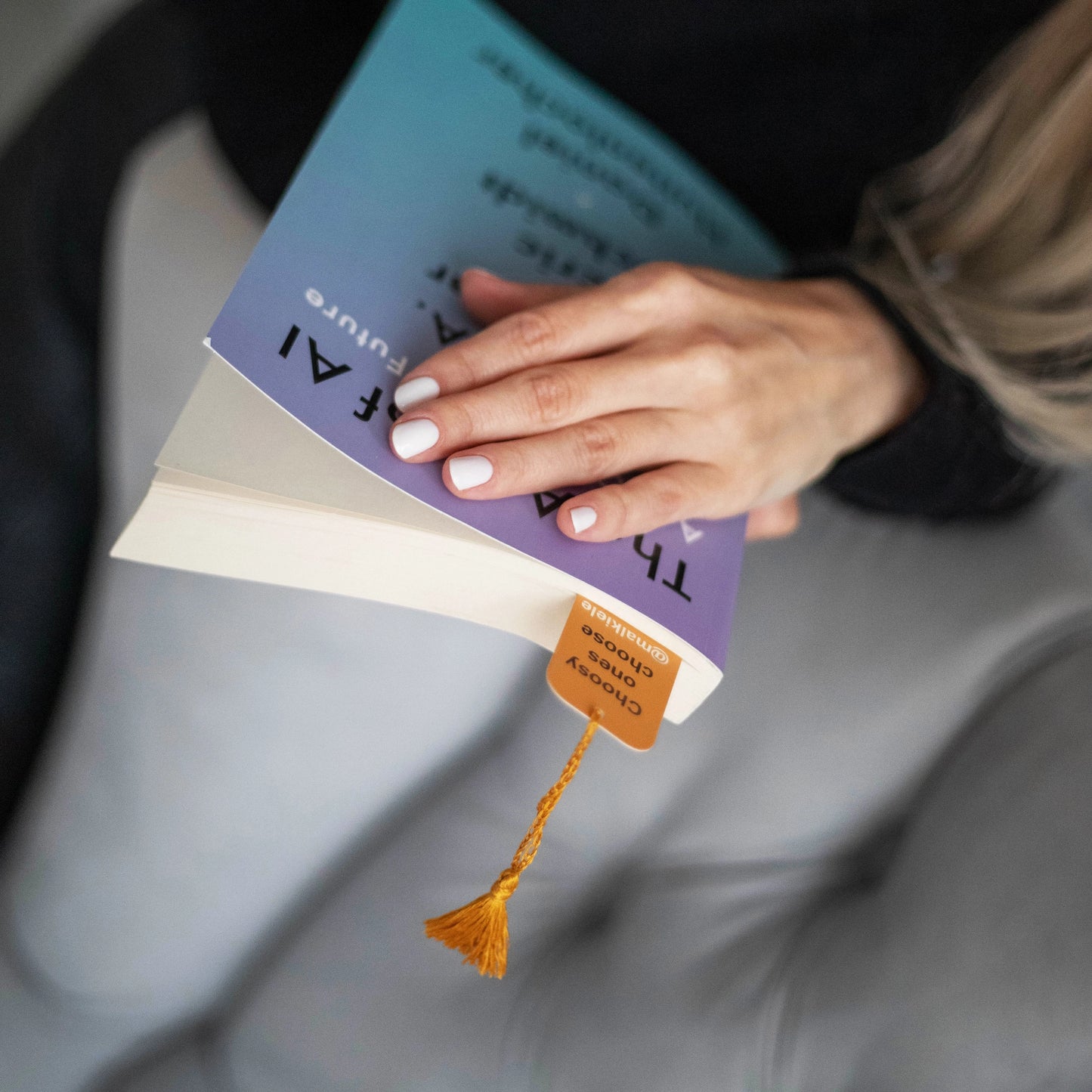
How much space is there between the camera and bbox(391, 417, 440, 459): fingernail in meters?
0.36

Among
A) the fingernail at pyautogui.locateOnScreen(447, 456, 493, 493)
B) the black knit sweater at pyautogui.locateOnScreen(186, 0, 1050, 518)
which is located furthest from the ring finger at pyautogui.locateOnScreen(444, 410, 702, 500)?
the black knit sweater at pyautogui.locateOnScreen(186, 0, 1050, 518)

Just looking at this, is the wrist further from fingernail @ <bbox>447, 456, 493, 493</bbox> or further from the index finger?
fingernail @ <bbox>447, 456, 493, 493</bbox>

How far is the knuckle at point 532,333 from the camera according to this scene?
0.40 metres

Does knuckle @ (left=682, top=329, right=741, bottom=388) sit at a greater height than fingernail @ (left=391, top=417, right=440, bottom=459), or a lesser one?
greater

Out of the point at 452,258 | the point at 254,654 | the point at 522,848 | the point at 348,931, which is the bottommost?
the point at 348,931

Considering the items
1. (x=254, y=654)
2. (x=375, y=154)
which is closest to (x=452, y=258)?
(x=375, y=154)

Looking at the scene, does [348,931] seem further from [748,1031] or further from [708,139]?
[708,139]

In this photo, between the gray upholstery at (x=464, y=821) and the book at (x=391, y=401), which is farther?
the gray upholstery at (x=464, y=821)

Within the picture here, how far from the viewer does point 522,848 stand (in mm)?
366

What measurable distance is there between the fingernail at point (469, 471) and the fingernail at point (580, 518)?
0.04 meters

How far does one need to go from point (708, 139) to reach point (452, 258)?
1.14 ft

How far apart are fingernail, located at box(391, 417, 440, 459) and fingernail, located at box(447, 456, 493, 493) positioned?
0.01 meters

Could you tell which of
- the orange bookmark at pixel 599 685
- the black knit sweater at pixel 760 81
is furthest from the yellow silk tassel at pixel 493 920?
the black knit sweater at pixel 760 81

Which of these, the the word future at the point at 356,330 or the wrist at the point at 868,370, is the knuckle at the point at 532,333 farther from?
the wrist at the point at 868,370
